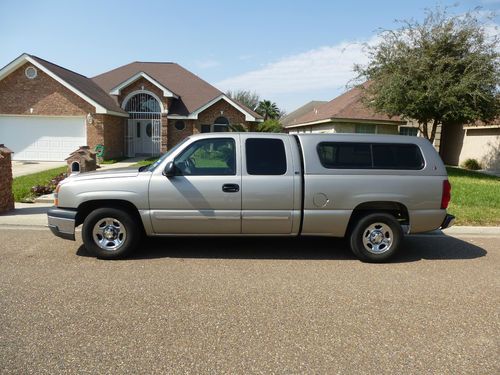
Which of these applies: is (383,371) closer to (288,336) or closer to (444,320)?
(288,336)

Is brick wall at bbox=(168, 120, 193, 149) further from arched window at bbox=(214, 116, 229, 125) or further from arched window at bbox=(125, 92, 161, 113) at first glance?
arched window at bbox=(214, 116, 229, 125)

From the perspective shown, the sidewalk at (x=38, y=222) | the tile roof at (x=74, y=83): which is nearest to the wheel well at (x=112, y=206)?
the sidewalk at (x=38, y=222)

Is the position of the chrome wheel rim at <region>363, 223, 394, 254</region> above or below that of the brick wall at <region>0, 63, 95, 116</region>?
below

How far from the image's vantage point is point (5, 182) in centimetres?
780

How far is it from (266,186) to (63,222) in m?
2.80

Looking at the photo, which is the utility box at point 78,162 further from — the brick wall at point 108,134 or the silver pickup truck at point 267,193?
the brick wall at point 108,134

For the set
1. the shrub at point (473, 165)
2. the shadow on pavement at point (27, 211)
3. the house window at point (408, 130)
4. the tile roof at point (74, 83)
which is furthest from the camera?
the house window at point (408, 130)

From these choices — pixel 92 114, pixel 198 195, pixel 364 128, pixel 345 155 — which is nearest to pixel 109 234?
pixel 198 195

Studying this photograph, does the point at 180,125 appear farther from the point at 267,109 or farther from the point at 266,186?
the point at 267,109

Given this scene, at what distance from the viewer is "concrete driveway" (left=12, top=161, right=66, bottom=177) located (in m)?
14.2

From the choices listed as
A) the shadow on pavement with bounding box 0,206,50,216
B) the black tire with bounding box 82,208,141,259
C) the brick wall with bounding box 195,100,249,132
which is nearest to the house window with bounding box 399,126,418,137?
the brick wall with bounding box 195,100,249,132

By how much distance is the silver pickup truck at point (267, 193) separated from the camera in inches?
193

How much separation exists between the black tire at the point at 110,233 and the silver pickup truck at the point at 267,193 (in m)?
0.01

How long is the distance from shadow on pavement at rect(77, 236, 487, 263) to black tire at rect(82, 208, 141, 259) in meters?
0.24
